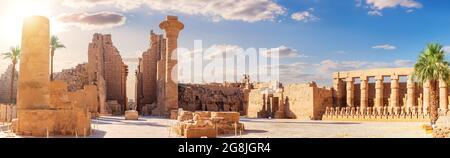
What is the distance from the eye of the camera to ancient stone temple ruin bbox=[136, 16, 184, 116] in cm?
3887

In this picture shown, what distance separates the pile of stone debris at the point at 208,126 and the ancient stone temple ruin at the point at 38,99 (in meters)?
3.73

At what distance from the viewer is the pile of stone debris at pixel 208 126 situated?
17547 mm

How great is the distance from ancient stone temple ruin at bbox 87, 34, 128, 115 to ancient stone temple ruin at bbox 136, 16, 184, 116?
5.97ft

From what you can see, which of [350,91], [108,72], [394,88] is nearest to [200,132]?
[394,88]

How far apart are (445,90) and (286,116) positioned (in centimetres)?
1385

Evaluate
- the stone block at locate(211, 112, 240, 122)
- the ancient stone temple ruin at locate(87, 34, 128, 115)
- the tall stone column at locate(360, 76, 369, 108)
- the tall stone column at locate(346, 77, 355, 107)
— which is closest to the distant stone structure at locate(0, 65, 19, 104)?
the ancient stone temple ruin at locate(87, 34, 128, 115)

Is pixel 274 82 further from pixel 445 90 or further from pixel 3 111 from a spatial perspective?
pixel 3 111

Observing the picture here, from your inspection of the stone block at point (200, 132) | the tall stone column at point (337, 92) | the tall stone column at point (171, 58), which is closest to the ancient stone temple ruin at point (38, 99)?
the stone block at point (200, 132)

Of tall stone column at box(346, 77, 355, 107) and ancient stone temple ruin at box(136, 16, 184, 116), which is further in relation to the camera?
tall stone column at box(346, 77, 355, 107)

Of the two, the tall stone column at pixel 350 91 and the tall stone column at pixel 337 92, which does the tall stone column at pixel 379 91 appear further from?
the tall stone column at pixel 337 92

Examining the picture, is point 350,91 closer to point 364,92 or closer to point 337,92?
point 364,92

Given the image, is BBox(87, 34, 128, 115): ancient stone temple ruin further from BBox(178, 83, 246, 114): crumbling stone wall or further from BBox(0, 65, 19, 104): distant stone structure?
BBox(0, 65, 19, 104): distant stone structure

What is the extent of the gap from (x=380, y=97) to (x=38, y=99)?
29.1m
